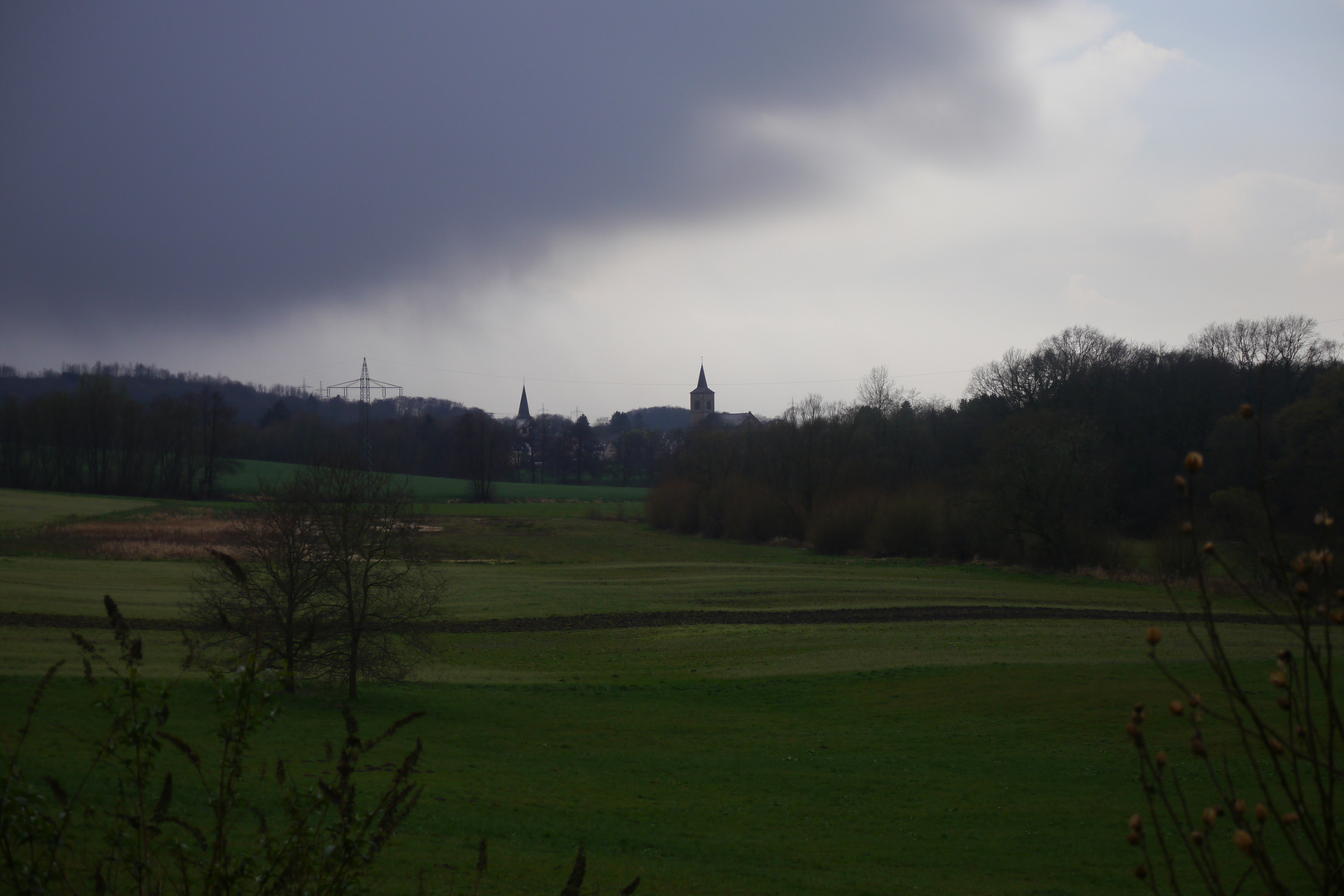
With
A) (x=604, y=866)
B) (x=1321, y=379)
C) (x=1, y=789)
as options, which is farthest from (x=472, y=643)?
(x=1321, y=379)

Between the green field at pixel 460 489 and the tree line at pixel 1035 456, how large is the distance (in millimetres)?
27664

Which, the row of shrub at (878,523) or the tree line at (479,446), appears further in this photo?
the tree line at (479,446)

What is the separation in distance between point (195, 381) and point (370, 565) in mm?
157562

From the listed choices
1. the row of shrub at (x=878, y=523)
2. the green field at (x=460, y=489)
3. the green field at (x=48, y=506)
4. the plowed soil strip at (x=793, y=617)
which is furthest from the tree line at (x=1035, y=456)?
the green field at (x=48, y=506)

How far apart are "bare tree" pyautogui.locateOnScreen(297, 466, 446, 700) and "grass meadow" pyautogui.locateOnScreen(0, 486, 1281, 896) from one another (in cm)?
107

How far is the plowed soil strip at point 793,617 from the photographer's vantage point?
31802mm

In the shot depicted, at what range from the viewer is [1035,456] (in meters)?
47.9

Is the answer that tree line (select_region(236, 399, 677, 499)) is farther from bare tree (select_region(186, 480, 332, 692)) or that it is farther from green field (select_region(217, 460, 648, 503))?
bare tree (select_region(186, 480, 332, 692))

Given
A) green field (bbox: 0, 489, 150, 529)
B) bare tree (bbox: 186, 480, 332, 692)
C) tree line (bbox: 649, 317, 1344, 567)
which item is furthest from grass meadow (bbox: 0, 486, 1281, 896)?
green field (bbox: 0, 489, 150, 529)

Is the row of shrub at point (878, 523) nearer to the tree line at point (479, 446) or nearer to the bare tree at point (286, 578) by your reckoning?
the tree line at point (479, 446)

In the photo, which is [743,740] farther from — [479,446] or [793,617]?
[479,446]

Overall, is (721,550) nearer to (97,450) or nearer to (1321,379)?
(1321,379)

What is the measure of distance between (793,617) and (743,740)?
17.2m

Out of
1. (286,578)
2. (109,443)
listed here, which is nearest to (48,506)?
(109,443)
